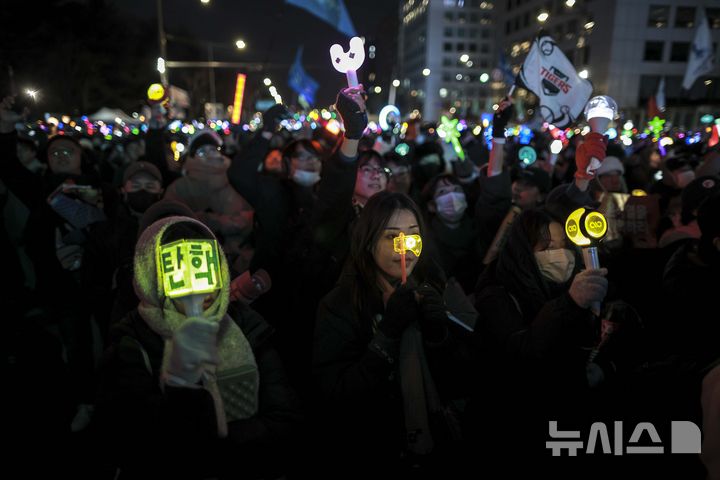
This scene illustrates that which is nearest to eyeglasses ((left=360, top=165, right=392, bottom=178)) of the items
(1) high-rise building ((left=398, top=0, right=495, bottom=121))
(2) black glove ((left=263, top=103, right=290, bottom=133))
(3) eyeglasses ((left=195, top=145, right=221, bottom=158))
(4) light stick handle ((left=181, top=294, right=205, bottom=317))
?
(2) black glove ((left=263, top=103, right=290, bottom=133))

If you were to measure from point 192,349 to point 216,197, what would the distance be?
145 inches

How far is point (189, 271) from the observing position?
166cm

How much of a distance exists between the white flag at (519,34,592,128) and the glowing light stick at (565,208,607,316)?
3.56 meters

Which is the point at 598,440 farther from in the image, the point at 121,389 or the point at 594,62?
the point at 594,62

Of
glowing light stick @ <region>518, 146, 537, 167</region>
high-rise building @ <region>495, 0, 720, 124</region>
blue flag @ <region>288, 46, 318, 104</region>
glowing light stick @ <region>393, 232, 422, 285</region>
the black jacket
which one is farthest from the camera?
high-rise building @ <region>495, 0, 720, 124</region>

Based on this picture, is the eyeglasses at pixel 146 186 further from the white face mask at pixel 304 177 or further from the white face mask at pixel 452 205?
the white face mask at pixel 452 205

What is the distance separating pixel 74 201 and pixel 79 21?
128ft

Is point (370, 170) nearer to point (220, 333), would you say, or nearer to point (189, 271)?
point (220, 333)

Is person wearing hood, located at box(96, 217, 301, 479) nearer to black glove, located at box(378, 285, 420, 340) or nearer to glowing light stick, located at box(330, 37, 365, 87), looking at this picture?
black glove, located at box(378, 285, 420, 340)

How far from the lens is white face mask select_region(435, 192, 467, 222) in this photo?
468 cm

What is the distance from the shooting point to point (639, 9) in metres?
47.6

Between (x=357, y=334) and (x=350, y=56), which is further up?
(x=350, y=56)

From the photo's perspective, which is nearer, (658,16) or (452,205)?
(452,205)

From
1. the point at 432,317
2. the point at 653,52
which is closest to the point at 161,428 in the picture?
the point at 432,317
